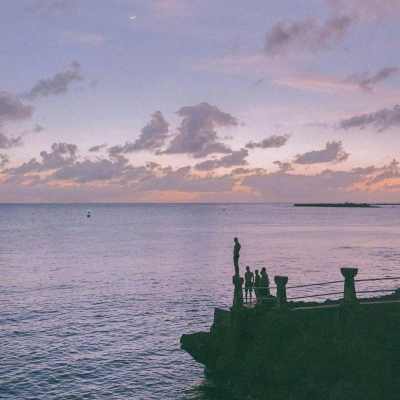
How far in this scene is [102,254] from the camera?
76625 millimetres

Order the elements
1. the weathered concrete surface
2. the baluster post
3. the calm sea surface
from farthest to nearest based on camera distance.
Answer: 1. the calm sea surface
2. the baluster post
3. the weathered concrete surface

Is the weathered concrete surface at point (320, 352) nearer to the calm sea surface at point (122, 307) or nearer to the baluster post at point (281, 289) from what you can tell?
the baluster post at point (281, 289)

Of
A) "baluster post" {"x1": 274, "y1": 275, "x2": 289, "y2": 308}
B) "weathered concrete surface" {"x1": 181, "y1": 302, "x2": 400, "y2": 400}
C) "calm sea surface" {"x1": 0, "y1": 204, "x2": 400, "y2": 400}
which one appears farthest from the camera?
"calm sea surface" {"x1": 0, "y1": 204, "x2": 400, "y2": 400}

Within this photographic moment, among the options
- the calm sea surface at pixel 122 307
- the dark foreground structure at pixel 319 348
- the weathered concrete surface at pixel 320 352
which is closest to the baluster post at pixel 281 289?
the dark foreground structure at pixel 319 348

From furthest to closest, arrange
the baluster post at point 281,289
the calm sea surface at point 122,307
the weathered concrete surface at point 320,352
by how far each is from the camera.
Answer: the calm sea surface at point 122,307 → the baluster post at point 281,289 → the weathered concrete surface at point 320,352

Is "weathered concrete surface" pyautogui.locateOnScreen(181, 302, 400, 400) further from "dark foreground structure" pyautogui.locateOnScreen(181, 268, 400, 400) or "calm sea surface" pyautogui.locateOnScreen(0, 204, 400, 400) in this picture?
"calm sea surface" pyautogui.locateOnScreen(0, 204, 400, 400)

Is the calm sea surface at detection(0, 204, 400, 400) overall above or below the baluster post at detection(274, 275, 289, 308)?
below

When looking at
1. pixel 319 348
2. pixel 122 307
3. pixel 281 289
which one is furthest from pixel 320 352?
pixel 122 307

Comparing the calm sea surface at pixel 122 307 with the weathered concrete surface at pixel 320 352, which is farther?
the calm sea surface at pixel 122 307

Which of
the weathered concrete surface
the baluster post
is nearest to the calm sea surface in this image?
the weathered concrete surface

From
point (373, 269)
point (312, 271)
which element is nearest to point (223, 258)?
point (312, 271)

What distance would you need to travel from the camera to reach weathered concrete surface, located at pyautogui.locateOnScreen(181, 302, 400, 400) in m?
17.1

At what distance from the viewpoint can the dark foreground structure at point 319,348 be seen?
17.1 meters

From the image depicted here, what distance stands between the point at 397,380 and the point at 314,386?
10.1ft
